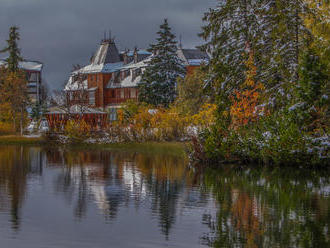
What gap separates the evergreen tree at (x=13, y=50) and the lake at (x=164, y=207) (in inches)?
2227

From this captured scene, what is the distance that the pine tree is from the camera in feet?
203

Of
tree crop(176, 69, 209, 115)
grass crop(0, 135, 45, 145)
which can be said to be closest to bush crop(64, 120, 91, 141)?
grass crop(0, 135, 45, 145)

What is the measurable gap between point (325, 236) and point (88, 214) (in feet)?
16.2

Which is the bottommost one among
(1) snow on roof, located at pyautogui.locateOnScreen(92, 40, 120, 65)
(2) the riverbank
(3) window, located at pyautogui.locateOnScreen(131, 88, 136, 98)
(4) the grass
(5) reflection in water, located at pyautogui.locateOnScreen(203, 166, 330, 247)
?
(5) reflection in water, located at pyautogui.locateOnScreen(203, 166, 330, 247)

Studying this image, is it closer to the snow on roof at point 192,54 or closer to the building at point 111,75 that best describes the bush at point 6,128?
the building at point 111,75

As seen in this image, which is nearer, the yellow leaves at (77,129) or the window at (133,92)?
the yellow leaves at (77,129)

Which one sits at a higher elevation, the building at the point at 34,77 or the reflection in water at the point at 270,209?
the building at the point at 34,77

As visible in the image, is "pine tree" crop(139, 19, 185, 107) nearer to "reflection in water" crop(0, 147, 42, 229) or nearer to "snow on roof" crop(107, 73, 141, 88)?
"snow on roof" crop(107, 73, 141, 88)

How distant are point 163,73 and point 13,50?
86.5 feet

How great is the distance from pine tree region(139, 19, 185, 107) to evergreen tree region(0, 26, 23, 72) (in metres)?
23.8

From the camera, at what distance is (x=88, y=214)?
13.7m

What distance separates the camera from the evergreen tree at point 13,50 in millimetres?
79875

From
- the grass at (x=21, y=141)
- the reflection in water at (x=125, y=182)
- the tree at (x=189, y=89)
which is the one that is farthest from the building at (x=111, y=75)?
the reflection in water at (x=125, y=182)

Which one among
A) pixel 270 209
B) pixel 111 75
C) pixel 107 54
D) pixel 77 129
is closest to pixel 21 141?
pixel 77 129
